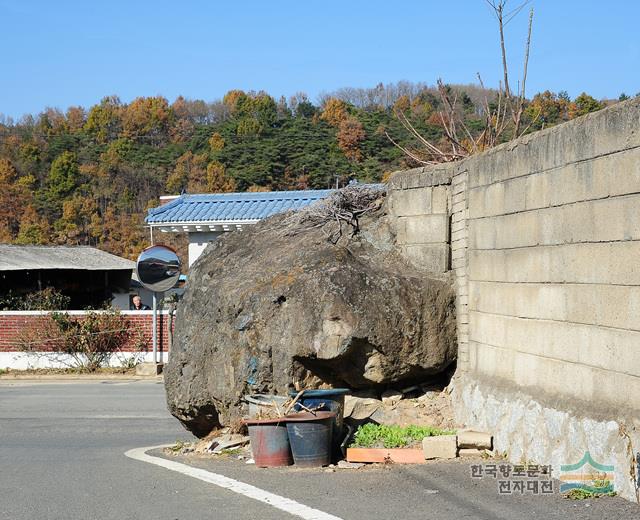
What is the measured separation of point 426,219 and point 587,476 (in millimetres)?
4439

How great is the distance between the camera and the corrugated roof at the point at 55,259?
30609 millimetres

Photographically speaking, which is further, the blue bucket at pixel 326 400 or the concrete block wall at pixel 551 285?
the blue bucket at pixel 326 400

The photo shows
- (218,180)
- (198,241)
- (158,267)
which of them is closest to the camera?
(158,267)

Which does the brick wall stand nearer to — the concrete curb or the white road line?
the concrete curb

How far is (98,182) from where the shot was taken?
6116 cm

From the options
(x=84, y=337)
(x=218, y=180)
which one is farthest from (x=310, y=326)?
(x=218, y=180)

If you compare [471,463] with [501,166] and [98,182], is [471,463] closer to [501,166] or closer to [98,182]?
[501,166]

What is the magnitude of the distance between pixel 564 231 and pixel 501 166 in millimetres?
1630

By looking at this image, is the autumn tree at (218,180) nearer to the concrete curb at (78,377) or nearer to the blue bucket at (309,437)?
the concrete curb at (78,377)

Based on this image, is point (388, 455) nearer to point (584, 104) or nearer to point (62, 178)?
point (584, 104)

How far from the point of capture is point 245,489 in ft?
29.6

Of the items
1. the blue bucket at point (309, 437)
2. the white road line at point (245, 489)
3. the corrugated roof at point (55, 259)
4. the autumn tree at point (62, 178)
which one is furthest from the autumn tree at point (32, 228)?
the blue bucket at point (309, 437)

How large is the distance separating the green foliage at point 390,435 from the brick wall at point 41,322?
17.0 metres

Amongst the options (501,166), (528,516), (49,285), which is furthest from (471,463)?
(49,285)
